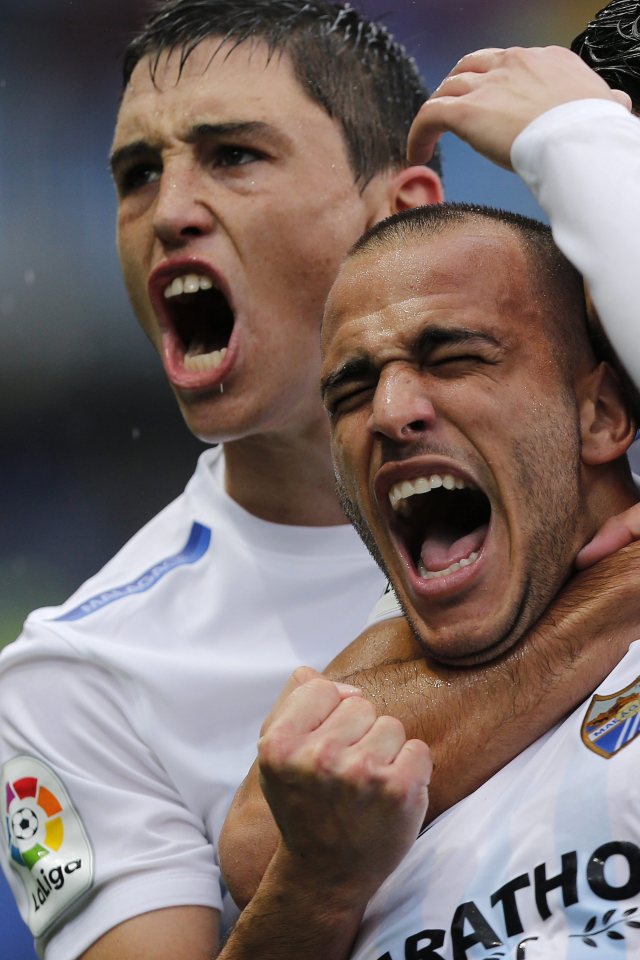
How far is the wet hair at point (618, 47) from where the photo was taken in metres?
2.13

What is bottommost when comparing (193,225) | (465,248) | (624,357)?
(624,357)

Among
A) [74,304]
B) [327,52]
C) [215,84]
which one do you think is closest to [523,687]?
[215,84]

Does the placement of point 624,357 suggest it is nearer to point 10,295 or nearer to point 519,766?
point 519,766

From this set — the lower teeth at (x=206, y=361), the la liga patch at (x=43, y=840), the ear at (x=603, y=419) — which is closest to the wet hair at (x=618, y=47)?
the ear at (x=603, y=419)

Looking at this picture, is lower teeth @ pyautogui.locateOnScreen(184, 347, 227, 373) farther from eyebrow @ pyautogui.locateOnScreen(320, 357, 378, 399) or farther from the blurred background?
the blurred background

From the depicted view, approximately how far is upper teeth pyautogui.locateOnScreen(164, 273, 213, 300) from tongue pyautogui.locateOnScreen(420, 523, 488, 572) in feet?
2.80

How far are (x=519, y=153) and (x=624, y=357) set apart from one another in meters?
0.30

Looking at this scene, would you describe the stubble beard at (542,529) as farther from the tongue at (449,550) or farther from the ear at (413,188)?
the ear at (413,188)

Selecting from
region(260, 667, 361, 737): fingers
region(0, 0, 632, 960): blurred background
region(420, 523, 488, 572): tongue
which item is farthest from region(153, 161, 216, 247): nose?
region(0, 0, 632, 960): blurred background

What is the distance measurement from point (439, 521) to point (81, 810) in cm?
76

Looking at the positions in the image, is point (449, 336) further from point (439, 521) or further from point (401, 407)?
point (439, 521)

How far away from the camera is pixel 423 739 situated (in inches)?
69.3

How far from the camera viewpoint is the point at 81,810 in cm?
229

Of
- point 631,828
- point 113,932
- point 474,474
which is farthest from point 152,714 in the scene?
point 631,828
